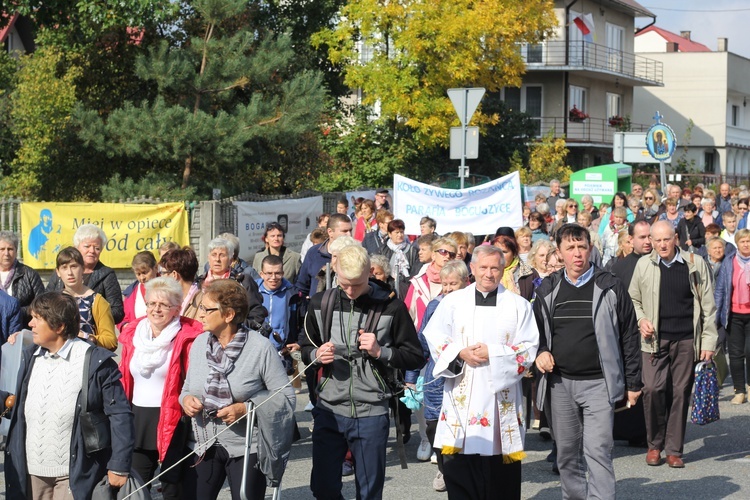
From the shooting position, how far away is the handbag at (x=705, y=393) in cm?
933

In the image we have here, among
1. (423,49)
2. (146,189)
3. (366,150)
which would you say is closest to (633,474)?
(146,189)

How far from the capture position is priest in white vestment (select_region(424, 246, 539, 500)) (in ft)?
20.8

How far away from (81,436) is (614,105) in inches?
2053

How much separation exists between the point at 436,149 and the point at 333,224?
26.5 m

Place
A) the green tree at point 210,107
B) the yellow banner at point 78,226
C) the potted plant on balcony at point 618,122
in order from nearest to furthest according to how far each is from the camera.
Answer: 1. the yellow banner at point 78,226
2. the green tree at point 210,107
3. the potted plant on balcony at point 618,122

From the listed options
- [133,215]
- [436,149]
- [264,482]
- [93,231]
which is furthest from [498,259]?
[436,149]

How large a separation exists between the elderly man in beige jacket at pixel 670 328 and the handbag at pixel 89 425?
4.87m

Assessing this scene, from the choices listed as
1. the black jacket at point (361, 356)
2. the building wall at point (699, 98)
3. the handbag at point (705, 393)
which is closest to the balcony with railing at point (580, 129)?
the building wall at point (699, 98)

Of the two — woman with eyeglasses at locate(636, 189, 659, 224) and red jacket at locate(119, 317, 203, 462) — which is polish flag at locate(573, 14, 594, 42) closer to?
woman with eyeglasses at locate(636, 189, 659, 224)

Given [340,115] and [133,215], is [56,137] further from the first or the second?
[340,115]

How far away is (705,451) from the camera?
9695 mm

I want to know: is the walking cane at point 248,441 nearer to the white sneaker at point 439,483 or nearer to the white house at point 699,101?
the white sneaker at point 439,483

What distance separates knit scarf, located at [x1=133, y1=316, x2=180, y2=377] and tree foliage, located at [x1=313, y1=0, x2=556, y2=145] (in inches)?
1036

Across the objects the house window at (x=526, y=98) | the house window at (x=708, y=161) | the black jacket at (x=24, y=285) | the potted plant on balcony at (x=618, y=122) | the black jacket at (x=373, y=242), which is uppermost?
the house window at (x=526, y=98)
